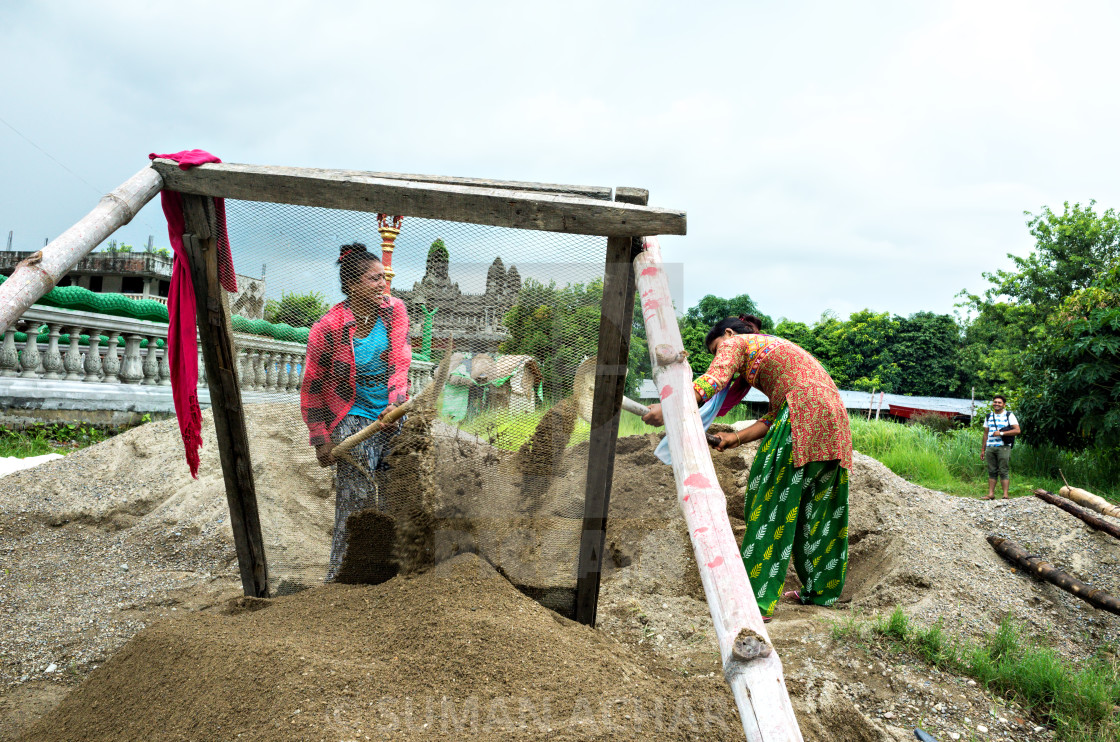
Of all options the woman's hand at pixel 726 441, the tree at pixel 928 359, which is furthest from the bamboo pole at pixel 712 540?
the tree at pixel 928 359

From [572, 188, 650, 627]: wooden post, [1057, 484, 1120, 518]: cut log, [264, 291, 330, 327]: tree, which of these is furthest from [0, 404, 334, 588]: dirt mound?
[1057, 484, 1120, 518]: cut log

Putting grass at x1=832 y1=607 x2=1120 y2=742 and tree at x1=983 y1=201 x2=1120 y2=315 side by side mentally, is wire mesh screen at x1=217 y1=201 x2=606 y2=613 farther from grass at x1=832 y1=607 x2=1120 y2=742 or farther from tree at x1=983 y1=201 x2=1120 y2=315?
tree at x1=983 y1=201 x2=1120 y2=315

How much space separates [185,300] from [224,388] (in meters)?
0.38

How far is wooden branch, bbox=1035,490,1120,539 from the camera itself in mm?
4555

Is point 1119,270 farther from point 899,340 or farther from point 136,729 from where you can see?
point 899,340

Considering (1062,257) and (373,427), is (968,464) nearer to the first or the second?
(373,427)

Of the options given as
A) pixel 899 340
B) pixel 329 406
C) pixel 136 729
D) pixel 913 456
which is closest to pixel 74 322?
pixel 329 406

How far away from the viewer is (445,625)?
213 cm

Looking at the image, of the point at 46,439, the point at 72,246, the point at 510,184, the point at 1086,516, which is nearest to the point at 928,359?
the point at 1086,516

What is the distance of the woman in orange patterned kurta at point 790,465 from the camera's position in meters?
3.25

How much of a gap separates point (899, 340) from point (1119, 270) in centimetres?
3129

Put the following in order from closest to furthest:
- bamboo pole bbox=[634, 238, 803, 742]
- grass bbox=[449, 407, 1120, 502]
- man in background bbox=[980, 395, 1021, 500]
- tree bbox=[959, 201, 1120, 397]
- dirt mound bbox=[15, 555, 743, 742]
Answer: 1. bamboo pole bbox=[634, 238, 803, 742]
2. dirt mound bbox=[15, 555, 743, 742]
3. man in background bbox=[980, 395, 1021, 500]
4. grass bbox=[449, 407, 1120, 502]
5. tree bbox=[959, 201, 1120, 397]

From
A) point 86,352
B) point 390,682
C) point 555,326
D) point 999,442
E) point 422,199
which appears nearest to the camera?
point 390,682

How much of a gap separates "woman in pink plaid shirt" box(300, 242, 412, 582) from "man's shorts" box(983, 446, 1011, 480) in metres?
8.25
